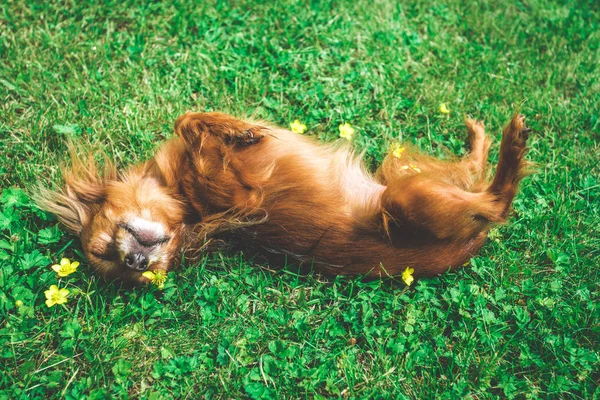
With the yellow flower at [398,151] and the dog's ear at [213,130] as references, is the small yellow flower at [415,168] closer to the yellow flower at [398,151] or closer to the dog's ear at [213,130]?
the yellow flower at [398,151]

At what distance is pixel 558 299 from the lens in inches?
130

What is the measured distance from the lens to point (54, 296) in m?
3.04

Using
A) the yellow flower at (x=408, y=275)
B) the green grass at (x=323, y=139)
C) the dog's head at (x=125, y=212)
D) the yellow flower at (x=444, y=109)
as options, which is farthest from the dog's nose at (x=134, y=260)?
the yellow flower at (x=444, y=109)

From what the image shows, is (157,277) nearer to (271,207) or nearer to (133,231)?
(133,231)

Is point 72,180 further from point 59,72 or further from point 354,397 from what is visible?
point 354,397

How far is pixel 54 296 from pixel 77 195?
0.70 m

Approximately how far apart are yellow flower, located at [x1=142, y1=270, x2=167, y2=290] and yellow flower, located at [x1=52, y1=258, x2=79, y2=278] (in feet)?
1.51

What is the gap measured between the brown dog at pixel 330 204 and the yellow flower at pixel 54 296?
951 millimetres

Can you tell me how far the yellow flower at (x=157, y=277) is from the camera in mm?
3102

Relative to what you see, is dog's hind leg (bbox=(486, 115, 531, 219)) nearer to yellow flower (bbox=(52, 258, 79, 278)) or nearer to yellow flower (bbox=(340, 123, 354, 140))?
yellow flower (bbox=(340, 123, 354, 140))

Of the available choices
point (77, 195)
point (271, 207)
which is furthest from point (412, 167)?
point (77, 195)

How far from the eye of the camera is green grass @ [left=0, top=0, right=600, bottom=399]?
3016 millimetres

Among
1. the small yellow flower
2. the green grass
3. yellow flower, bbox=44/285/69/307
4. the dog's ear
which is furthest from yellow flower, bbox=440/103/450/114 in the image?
yellow flower, bbox=44/285/69/307

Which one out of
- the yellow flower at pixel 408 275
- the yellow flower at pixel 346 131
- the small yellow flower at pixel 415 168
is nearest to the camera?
the yellow flower at pixel 408 275
